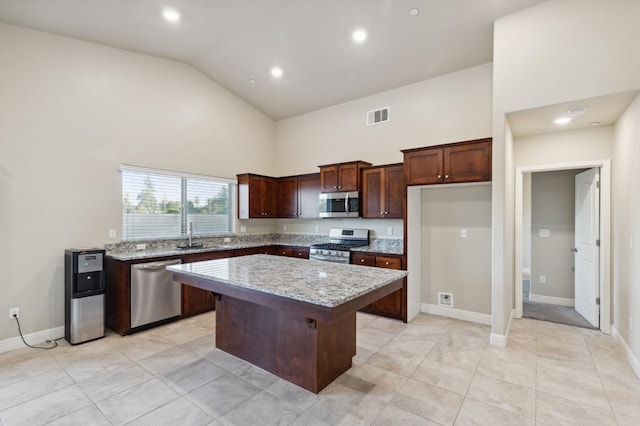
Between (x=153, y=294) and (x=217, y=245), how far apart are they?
4.83 feet

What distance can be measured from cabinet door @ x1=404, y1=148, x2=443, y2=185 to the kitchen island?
178 cm

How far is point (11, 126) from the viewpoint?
11.0 ft

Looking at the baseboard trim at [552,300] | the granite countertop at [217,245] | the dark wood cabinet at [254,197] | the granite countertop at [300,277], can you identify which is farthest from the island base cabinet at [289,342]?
the baseboard trim at [552,300]

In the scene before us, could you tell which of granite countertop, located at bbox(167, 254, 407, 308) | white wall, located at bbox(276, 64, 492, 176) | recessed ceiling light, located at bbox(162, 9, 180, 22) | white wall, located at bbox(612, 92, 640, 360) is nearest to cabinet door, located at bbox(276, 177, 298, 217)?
white wall, located at bbox(276, 64, 492, 176)

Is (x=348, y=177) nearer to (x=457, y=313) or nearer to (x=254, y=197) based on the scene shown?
(x=254, y=197)

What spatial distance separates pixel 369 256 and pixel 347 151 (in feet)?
6.65

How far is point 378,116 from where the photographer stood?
16.7ft

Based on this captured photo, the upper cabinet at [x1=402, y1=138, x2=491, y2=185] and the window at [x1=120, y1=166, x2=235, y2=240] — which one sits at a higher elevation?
the upper cabinet at [x1=402, y1=138, x2=491, y2=185]

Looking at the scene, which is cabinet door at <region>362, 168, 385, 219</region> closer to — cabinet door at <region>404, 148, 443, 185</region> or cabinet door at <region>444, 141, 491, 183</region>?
cabinet door at <region>404, 148, 443, 185</region>

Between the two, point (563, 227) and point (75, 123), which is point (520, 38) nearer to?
point (563, 227)

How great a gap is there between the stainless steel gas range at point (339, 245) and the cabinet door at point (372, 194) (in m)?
0.48

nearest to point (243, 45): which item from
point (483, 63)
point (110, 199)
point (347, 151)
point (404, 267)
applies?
point (347, 151)

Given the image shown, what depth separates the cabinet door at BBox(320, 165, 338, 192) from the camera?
5.14 m

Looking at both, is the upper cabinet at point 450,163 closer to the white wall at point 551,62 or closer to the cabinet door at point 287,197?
the white wall at point 551,62
